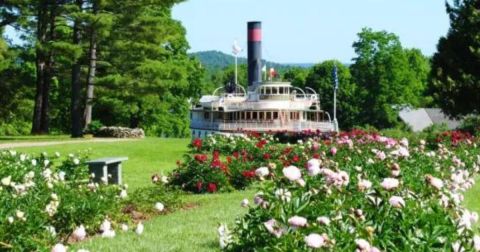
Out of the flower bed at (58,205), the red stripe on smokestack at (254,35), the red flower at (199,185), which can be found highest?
the red stripe on smokestack at (254,35)

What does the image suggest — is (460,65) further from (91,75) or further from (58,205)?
(58,205)

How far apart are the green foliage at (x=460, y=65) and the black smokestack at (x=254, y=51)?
23479 mm

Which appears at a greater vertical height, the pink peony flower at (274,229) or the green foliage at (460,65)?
the green foliage at (460,65)

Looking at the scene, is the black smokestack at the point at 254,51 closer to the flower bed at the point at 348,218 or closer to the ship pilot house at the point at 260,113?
the ship pilot house at the point at 260,113

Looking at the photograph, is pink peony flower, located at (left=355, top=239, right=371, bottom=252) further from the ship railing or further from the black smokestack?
the black smokestack

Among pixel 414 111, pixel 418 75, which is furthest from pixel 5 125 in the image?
pixel 418 75

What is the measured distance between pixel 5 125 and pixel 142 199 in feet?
131

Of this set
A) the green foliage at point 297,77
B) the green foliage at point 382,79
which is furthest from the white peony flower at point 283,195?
the green foliage at point 297,77

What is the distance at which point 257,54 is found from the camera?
57.7m

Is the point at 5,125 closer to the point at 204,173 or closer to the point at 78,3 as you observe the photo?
the point at 78,3

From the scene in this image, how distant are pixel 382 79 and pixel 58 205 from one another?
196 feet

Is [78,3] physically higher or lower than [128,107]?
higher

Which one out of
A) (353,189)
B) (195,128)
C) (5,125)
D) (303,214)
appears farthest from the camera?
(5,125)

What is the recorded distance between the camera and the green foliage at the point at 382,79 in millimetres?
66125
